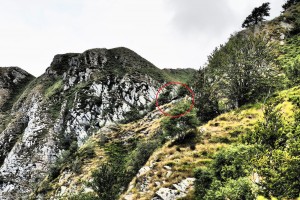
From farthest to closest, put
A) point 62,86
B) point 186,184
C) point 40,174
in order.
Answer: point 62,86, point 40,174, point 186,184

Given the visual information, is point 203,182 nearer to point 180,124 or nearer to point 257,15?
point 180,124

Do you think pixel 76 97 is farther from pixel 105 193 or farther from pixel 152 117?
pixel 105 193

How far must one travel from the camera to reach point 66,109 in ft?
484

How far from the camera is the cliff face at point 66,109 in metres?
119

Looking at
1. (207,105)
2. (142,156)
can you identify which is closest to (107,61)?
(207,105)

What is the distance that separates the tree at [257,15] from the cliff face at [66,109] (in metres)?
67.5

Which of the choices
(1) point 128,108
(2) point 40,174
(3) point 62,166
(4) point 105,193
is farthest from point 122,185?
(1) point 128,108

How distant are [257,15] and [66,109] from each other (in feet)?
373

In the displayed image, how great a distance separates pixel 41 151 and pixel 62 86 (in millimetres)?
57581

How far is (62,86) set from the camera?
17025cm

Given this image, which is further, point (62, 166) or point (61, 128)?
point (61, 128)

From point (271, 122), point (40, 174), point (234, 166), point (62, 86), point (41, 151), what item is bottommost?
point (40, 174)

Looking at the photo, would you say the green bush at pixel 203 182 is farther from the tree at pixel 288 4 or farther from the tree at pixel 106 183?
the tree at pixel 288 4

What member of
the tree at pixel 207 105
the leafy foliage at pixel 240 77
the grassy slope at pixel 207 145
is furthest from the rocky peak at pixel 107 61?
the grassy slope at pixel 207 145
